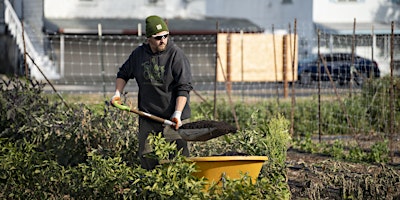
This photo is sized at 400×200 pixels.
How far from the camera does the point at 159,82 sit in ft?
25.3

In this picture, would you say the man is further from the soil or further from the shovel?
the soil

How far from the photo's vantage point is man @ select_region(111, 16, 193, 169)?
758cm

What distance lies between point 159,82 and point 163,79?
51 millimetres

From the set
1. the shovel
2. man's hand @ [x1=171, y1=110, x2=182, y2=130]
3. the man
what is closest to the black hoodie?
the man

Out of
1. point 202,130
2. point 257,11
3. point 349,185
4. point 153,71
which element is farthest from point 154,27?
point 257,11

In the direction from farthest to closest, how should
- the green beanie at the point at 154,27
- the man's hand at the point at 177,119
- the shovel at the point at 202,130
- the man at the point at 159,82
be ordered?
the man at the point at 159,82, the green beanie at the point at 154,27, the man's hand at the point at 177,119, the shovel at the point at 202,130

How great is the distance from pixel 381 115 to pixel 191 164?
7799 millimetres

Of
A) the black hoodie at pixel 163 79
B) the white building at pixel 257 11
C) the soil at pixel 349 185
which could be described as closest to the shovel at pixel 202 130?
the black hoodie at pixel 163 79

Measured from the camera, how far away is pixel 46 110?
33.2 feet

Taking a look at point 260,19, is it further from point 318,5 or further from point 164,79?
point 164,79

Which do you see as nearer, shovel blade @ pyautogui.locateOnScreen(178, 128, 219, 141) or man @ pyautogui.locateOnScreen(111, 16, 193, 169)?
shovel blade @ pyautogui.locateOnScreen(178, 128, 219, 141)

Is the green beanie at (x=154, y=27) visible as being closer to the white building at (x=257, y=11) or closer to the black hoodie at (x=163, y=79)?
the black hoodie at (x=163, y=79)

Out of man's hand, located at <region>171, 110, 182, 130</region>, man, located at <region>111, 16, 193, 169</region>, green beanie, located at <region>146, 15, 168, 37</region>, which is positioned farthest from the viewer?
man, located at <region>111, 16, 193, 169</region>

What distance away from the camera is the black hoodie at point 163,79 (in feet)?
25.1
